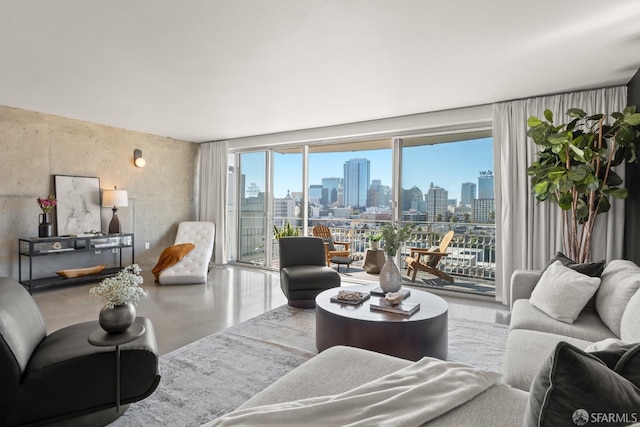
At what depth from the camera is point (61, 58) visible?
3.13 meters

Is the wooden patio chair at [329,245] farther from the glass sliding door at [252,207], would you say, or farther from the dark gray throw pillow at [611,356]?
the dark gray throw pillow at [611,356]

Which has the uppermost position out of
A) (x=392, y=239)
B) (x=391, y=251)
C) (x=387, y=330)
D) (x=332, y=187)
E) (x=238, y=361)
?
(x=332, y=187)

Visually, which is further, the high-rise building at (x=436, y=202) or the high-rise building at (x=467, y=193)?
the high-rise building at (x=436, y=202)

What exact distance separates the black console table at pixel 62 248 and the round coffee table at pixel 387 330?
413 cm

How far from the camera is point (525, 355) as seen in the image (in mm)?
1787

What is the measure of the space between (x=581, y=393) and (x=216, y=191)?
6792 mm

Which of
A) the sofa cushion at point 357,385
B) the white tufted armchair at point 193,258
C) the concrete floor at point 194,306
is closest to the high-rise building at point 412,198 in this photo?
the concrete floor at point 194,306

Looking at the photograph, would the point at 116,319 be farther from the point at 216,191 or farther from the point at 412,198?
the point at 216,191

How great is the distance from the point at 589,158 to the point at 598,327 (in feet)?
5.77

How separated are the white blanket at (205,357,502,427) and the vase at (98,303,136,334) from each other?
3.33 ft

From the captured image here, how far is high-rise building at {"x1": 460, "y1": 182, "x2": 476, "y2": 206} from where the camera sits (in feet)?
17.0

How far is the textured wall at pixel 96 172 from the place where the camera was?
4.75 meters

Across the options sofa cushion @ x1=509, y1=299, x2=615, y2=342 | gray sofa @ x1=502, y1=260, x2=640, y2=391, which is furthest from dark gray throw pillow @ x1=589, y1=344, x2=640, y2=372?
sofa cushion @ x1=509, y1=299, x2=615, y2=342

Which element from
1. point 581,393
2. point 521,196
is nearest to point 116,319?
point 581,393
